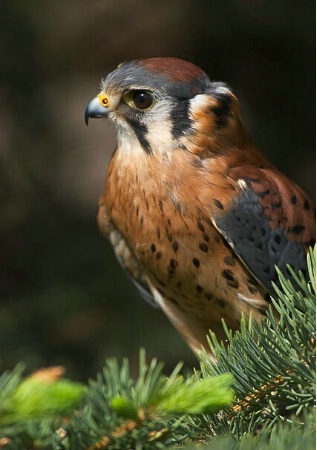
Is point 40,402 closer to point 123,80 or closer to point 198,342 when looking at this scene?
point 123,80

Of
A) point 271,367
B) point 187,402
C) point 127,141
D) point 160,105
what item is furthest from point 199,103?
point 187,402

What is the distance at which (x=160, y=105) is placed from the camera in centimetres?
302

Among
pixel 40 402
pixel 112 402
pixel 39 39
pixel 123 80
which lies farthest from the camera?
pixel 39 39

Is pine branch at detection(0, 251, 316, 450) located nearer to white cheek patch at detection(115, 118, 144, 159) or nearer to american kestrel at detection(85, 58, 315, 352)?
american kestrel at detection(85, 58, 315, 352)

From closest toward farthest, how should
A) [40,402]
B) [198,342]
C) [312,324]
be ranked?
[40,402], [312,324], [198,342]

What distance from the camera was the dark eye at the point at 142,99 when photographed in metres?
3.01

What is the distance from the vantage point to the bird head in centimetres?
299

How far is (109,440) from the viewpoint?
1.59 m

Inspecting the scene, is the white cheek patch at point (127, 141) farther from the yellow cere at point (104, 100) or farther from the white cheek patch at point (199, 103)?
the white cheek patch at point (199, 103)

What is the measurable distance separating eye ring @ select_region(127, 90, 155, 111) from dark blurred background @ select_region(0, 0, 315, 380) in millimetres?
1222

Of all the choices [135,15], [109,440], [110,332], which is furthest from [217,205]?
[135,15]

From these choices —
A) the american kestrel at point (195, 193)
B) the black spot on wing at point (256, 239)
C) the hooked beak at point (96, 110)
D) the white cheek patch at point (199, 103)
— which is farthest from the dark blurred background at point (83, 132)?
the white cheek patch at point (199, 103)

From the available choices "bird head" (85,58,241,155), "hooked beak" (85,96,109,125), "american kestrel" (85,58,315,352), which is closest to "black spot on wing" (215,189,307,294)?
"american kestrel" (85,58,315,352)

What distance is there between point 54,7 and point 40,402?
365 centimetres
